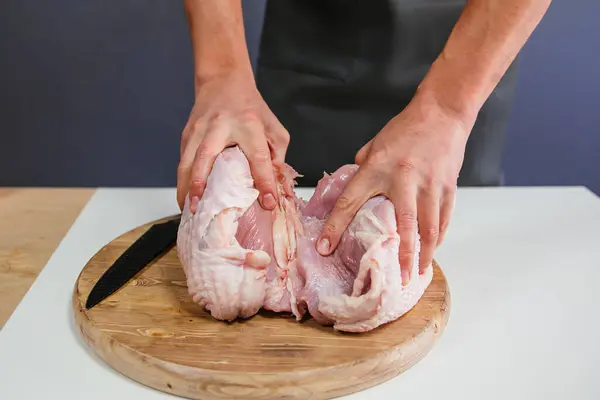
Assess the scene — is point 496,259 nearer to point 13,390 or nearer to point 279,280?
point 279,280

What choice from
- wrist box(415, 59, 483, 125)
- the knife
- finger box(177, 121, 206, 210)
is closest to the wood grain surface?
the knife

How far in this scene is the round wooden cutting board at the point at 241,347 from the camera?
3.36 ft

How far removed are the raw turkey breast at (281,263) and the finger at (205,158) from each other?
0.05ft

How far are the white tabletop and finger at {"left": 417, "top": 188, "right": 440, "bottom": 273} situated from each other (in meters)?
0.14

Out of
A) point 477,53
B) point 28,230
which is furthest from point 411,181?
point 28,230

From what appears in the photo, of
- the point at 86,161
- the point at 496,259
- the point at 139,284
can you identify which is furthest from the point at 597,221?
the point at 86,161

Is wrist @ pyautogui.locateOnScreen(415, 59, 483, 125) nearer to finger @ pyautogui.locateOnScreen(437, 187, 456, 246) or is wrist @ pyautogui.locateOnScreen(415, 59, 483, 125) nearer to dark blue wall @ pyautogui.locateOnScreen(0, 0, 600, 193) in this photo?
finger @ pyautogui.locateOnScreen(437, 187, 456, 246)

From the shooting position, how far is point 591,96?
8.38 feet

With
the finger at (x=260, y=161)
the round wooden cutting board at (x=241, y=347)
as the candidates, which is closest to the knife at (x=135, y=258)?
the round wooden cutting board at (x=241, y=347)

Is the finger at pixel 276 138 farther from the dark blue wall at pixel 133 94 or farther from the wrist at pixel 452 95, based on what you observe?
the dark blue wall at pixel 133 94

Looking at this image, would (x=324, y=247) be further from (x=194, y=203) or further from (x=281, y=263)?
(x=194, y=203)

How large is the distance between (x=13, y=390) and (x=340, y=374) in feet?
1.64

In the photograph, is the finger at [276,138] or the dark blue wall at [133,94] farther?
the dark blue wall at [133,94]

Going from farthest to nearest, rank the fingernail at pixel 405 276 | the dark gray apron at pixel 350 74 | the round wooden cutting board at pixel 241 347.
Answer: the dark gray apron at pixel 350 74 → the fingernail at pixel 405 276 → the round wooden cutting board at pixel 241 347
